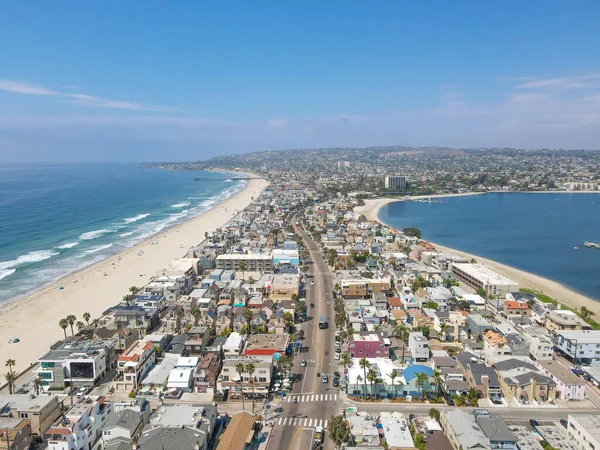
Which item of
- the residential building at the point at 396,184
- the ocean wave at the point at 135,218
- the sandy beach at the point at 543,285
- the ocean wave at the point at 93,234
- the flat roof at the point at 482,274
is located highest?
the residential building at the point at 396,184

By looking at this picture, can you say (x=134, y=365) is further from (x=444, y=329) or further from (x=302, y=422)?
(x=444, y=329)

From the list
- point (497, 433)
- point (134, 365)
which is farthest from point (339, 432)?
point (134, 365)

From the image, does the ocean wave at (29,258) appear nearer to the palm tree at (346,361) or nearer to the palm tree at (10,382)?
the palm tree at (10,382)

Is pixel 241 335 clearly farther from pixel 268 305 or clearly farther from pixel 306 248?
pixel 306 248

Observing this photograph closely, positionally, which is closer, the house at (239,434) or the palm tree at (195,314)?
the house at (239,434)

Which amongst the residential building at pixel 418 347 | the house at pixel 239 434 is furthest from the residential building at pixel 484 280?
the house at pixel 239 434

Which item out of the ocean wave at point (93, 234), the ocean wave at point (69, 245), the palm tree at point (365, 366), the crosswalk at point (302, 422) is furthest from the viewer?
the ocean wave at point (93, 234)
